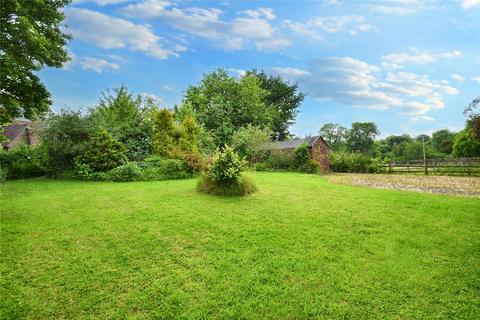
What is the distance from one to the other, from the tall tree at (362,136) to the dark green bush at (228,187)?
7058 centimetres

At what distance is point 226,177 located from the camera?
9680mm

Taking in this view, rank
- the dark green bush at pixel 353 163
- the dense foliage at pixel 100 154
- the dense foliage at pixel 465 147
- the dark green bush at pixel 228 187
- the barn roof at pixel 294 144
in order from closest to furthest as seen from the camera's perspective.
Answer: the dark green bush at pixel 228 187
the dense foliage at pixel 100 154
the barn roof at pixel 294 144
the dark green bush at pixel 353 163
the dense foliage at pixel 465 147

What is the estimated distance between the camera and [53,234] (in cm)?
598

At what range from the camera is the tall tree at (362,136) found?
2950 inches

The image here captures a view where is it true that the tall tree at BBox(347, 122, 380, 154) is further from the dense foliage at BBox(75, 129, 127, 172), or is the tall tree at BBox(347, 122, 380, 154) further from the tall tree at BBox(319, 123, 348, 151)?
the dense foliage at BBox(75, 129, 127, 172)

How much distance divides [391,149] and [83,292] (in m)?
91.6

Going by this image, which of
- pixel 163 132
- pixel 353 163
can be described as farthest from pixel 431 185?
pixel 353 163

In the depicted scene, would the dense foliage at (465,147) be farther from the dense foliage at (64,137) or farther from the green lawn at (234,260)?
the dense foliage at (64,137)

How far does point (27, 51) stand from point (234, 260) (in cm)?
1043

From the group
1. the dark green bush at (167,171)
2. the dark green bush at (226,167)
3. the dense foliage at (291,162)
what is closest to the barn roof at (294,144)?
the dense foliage at (291,162)

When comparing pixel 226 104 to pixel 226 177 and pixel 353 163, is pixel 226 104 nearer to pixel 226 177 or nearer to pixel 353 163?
pixel 353 163

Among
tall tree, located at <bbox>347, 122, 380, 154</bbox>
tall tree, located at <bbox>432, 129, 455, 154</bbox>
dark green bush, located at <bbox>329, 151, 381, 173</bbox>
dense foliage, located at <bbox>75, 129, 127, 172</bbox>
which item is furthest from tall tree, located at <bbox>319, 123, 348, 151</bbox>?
dense foliage, located at <bbox>75, 129, 127, 172</bbox>

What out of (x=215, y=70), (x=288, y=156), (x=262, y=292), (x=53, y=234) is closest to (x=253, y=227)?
(x=262, y=292)

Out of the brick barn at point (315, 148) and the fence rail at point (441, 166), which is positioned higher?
the brick barn at point (315, 148)
